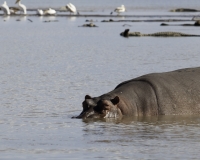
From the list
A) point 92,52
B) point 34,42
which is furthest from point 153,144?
point 34,42

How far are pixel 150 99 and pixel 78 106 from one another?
138 cm

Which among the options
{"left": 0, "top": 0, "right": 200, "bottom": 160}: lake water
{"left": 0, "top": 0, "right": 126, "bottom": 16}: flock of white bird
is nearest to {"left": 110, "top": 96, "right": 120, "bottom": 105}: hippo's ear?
{"left": 0, "top": 0, "right": 200, "bottom": 160}: lake water

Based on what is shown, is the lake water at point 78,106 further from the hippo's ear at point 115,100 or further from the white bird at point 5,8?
the white bird at point 5,8

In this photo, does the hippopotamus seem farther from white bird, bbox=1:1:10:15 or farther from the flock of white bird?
white bird, bbox=1:1:10:15

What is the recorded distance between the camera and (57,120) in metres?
8.62

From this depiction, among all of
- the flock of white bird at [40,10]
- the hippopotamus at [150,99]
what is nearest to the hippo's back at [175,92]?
the hippopotamus at [150,99]

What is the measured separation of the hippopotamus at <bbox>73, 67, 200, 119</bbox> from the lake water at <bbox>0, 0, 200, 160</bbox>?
0.13 metres

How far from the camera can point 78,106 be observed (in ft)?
31.7

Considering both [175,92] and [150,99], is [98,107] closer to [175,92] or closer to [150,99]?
[150,99]

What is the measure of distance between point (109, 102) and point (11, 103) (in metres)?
1.98

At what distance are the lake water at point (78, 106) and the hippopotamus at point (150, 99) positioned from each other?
0.42 ft

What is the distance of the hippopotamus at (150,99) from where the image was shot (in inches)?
332

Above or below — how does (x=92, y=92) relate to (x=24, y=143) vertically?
above

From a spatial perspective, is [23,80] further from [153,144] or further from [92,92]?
[153,144]
